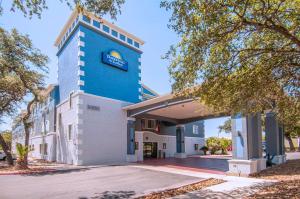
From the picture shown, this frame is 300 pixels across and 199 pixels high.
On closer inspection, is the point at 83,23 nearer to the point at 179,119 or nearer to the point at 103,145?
the point at 103,145

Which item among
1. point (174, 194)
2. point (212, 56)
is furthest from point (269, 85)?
point (174, 194)

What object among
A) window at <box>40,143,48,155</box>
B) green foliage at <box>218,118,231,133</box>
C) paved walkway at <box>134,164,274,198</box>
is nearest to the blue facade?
window at <box>40,143,48,155</box>

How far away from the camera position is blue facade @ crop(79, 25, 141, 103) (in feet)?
70.7

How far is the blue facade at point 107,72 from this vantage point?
21.6 metres

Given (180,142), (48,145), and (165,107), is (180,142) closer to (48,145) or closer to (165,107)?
(165,107)

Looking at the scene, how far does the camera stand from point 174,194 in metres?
9.83

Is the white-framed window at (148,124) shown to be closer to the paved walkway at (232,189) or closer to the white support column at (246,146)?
the white support column at (246,146)

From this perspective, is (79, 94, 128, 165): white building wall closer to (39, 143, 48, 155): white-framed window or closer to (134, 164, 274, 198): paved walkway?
(39, 143, 48, 155): white-framed window

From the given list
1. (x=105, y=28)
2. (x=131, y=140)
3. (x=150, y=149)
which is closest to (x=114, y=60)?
(x=105, y=28)

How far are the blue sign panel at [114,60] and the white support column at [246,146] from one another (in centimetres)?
1256

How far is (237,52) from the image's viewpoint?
28.1ft

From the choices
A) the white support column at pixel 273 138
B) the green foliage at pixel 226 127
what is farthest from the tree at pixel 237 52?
the green foliage at pixel 226 127

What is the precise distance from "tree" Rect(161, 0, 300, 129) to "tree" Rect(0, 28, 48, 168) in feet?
49.8

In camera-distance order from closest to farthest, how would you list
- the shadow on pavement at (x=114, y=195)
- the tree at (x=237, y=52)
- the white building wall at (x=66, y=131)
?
the tree at (x=237, y=52) < the shadow on pavement at (x=114, y=195) < the white building wall at (x=66, y=131)
